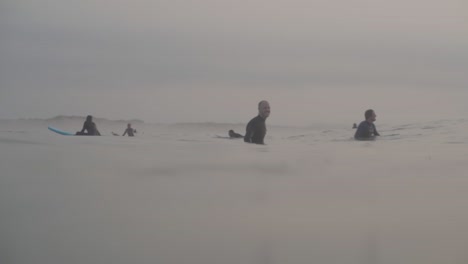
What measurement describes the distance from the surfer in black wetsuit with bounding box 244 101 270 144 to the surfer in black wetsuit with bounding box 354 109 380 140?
5.18 ft

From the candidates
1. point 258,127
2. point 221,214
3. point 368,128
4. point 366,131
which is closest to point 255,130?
point 258,127

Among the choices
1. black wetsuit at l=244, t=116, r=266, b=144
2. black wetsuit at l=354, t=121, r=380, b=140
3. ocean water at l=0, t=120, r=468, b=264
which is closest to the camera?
ocean water at l=0, t=120, r=468, b=264

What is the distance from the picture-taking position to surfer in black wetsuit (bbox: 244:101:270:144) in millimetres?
5953

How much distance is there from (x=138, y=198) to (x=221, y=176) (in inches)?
22.3

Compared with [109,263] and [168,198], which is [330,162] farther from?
[109,263]

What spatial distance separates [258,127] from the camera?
250 inches

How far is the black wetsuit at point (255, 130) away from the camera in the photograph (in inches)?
234

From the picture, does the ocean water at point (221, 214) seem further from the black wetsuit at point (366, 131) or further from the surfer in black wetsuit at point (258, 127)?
the black wetsuit at point (366, 131)

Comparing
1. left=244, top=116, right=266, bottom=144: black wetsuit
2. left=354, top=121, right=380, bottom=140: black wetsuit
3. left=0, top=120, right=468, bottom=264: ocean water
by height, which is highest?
left=354, top=121, right=380, bottom=140: black wetsuit

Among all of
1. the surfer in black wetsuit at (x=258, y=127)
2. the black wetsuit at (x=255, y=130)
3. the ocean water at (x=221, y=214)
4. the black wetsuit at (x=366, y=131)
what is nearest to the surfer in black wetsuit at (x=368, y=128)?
the black wetsuit at (x=366, y=131)

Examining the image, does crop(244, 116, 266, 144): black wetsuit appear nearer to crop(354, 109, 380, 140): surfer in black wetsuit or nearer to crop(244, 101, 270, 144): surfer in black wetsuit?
crop(244, 101, 270, 144): surfer in black wetsuit

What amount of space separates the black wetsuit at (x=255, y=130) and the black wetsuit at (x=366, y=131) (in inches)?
68.7

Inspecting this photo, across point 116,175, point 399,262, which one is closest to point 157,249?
point 399,262

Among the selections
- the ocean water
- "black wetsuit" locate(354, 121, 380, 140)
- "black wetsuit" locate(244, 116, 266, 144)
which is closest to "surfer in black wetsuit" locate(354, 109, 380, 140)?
"black wetsuit" locate(354, 121, 380, 140)
